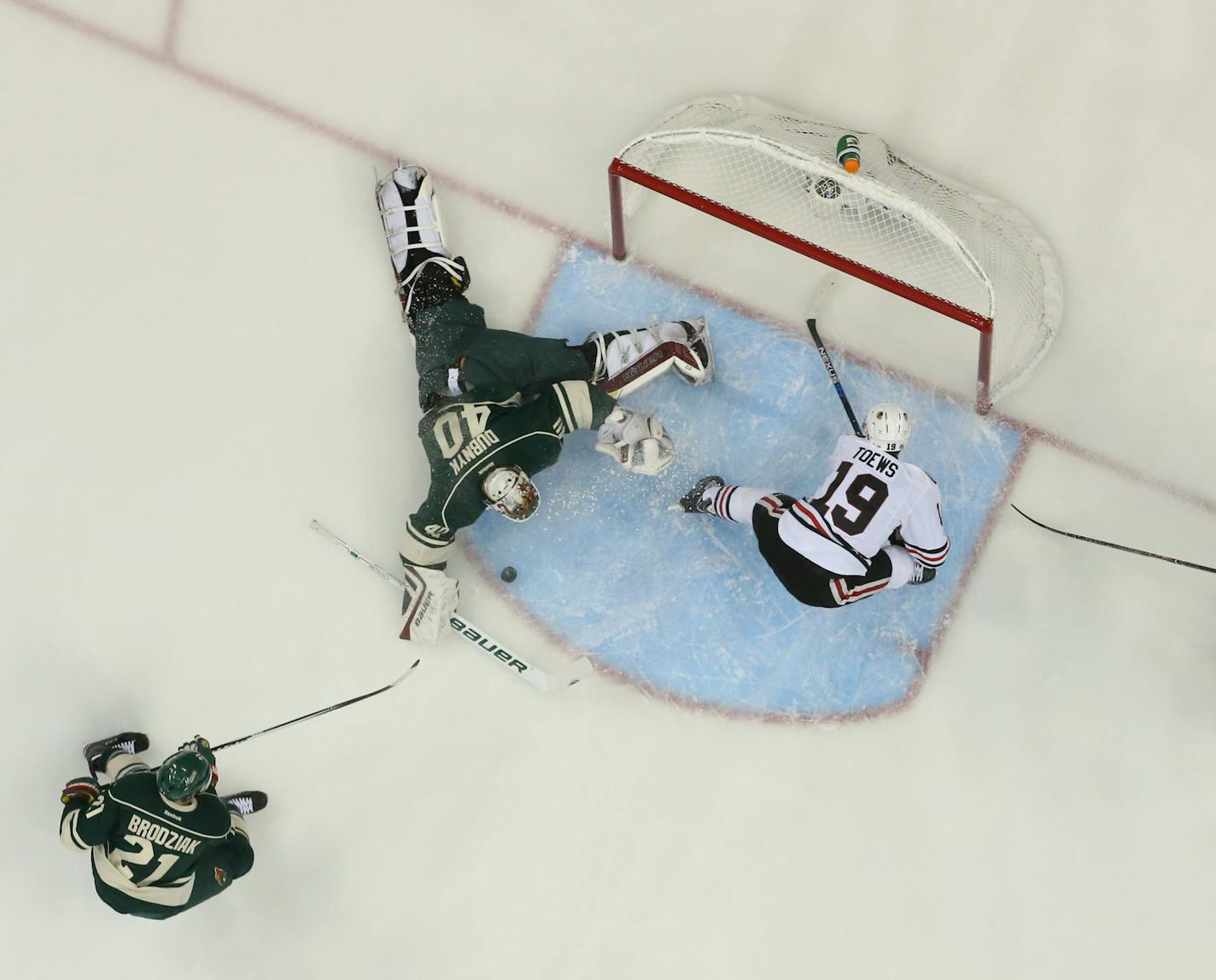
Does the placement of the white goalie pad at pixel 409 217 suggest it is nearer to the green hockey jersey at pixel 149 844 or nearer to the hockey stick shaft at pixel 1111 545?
the green hockey jersey at pixel 149 844

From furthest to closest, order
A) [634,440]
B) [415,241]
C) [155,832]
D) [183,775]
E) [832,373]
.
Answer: [415,241] → [832,373] → [634,440] → [155,832] → [183,775]

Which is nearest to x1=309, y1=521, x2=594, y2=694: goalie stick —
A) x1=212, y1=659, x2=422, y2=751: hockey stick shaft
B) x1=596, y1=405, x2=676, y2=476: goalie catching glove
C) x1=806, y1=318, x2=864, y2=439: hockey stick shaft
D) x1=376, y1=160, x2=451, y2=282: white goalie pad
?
x1=212, y1=659, x2=422, y2=751: hockey stick shaft

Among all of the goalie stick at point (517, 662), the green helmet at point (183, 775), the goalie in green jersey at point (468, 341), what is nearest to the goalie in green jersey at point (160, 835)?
the green helmet at point (183, 775)

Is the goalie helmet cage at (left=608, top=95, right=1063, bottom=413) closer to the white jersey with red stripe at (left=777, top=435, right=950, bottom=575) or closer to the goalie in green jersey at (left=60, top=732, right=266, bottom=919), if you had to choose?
the white jersey with red stripe at (left=777, top=435, right=950, bottom=575)

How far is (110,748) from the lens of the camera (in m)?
3.65

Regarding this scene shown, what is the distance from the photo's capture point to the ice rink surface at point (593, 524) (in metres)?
3.65

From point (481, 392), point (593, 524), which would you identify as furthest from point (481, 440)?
point (593, 524)

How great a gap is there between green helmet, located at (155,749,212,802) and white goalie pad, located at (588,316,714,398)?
1775mm

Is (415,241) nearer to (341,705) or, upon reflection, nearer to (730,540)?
(730,540)

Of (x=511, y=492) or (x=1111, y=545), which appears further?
(x=1111, y=545)

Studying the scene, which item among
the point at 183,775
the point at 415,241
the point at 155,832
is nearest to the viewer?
the point at 183,775

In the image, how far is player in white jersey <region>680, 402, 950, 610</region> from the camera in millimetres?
3242

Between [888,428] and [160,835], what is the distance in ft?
8.69

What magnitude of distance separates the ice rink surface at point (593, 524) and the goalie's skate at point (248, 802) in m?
0.05
